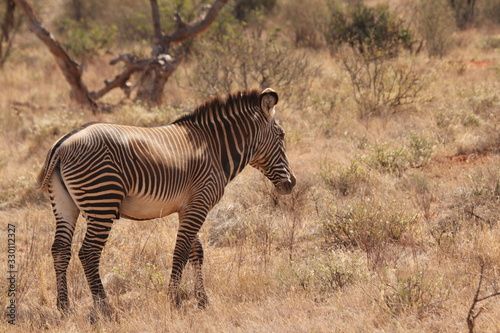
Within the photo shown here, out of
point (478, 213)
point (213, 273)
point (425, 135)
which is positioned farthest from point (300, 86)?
point (213, 273)

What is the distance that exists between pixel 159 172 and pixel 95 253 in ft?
3.04

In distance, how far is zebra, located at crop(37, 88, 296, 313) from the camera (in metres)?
4.86

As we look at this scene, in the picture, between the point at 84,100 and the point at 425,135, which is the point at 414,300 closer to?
the point at 425,135

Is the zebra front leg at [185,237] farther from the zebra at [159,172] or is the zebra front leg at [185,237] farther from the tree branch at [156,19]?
the tree branch at [156,19]

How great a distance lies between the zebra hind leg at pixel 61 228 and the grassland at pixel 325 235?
188 mm

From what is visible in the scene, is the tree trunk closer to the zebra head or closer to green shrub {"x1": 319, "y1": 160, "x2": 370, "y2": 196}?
green shrub {"x1": 319, "y1": 160, "x2": 370, "y2": 196}

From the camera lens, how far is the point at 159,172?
5113 mm

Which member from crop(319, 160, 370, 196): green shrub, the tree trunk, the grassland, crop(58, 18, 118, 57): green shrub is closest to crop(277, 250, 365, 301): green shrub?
the grassland

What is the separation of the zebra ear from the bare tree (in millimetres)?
8581

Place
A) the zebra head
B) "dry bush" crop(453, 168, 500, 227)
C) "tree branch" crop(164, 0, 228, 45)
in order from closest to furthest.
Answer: the zebra head, "dry bush" crop(453, 168, 500, 227), "tree branch" crop(164, 0, 228, 45)

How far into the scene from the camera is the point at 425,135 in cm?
993

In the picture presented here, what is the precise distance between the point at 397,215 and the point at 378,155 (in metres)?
2.44

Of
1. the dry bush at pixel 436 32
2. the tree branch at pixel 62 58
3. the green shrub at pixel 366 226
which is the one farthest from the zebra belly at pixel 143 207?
the dry bush at pixel 436 32

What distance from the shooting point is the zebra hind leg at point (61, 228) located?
16.6 ft
